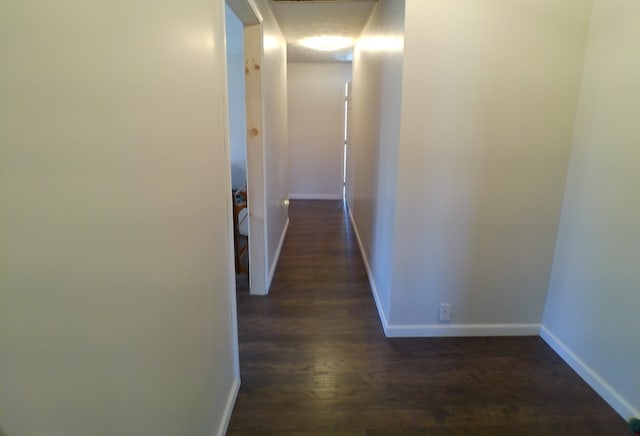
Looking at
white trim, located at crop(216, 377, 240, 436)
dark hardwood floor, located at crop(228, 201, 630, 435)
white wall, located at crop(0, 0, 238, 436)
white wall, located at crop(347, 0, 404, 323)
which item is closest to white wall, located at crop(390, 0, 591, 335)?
white wall, located at crop(347, 0, 404, 323)

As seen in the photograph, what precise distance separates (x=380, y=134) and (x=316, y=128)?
399 centimetres

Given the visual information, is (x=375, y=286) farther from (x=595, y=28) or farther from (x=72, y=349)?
(x=72, y=349)

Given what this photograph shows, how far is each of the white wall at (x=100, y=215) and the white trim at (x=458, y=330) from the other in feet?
4.84

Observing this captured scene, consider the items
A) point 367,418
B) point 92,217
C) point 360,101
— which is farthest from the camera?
point 360,101

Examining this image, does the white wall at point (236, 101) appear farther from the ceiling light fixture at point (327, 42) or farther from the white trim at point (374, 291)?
the white trim at point (374, 291)

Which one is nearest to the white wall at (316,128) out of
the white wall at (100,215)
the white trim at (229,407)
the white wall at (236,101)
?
the white wall at (236,101)

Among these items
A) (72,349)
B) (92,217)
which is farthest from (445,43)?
(72,349)

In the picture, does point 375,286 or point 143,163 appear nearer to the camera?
point 143,163

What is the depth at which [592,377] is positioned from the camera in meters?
1.91

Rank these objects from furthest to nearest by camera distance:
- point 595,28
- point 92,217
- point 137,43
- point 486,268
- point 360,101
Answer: point 360,101, point 486,268, point 595,28, point 137,43, point 92,217

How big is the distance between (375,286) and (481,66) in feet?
5.77

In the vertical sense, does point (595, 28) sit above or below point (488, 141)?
above

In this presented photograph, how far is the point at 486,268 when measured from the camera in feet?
7.52

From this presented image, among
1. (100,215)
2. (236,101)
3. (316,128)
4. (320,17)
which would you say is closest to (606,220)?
(100,215)
